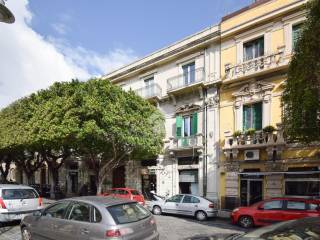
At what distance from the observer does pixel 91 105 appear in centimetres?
1719

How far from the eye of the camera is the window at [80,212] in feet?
24.5

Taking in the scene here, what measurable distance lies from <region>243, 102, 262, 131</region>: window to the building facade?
6.37ft

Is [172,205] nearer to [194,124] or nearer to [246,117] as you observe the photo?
[194,124]

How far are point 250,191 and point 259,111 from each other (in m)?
4.46

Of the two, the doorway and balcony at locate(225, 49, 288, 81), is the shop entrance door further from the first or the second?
the doorway

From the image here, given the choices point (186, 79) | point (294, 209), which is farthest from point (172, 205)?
point (186, 79)

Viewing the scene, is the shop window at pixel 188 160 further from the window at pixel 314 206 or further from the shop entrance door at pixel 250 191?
the window at pixel 314 206

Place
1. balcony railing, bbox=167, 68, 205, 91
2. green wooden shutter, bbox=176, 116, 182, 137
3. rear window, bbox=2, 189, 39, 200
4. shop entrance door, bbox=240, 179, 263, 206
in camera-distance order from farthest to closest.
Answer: green wooden shutter, bbox=176, 116, 182, 137
balcony railing, bbox=167, 68, 205, 91
shop entrance door, bbox=240, 179, 263, 206
rear window, bbox=2, 189, 39, 200

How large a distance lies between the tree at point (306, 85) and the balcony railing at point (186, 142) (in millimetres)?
9470

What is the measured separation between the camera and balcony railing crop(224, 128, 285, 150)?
16.8 metres

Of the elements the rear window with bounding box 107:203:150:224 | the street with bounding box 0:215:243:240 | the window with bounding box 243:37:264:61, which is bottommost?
the street with bounding box 0:215:243:240

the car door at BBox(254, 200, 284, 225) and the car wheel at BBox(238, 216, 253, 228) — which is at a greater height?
the car door at BBox(254, 200, 284, 225)

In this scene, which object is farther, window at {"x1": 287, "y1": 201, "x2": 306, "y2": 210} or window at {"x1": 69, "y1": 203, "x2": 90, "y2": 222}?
window at {"x1": 287, "y1": 201, "x2": 306, "y2": 210}

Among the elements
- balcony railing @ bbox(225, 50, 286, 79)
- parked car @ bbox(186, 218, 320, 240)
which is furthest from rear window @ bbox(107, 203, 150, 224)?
balcony railing @ bbox(225, 50, 286, 79)
